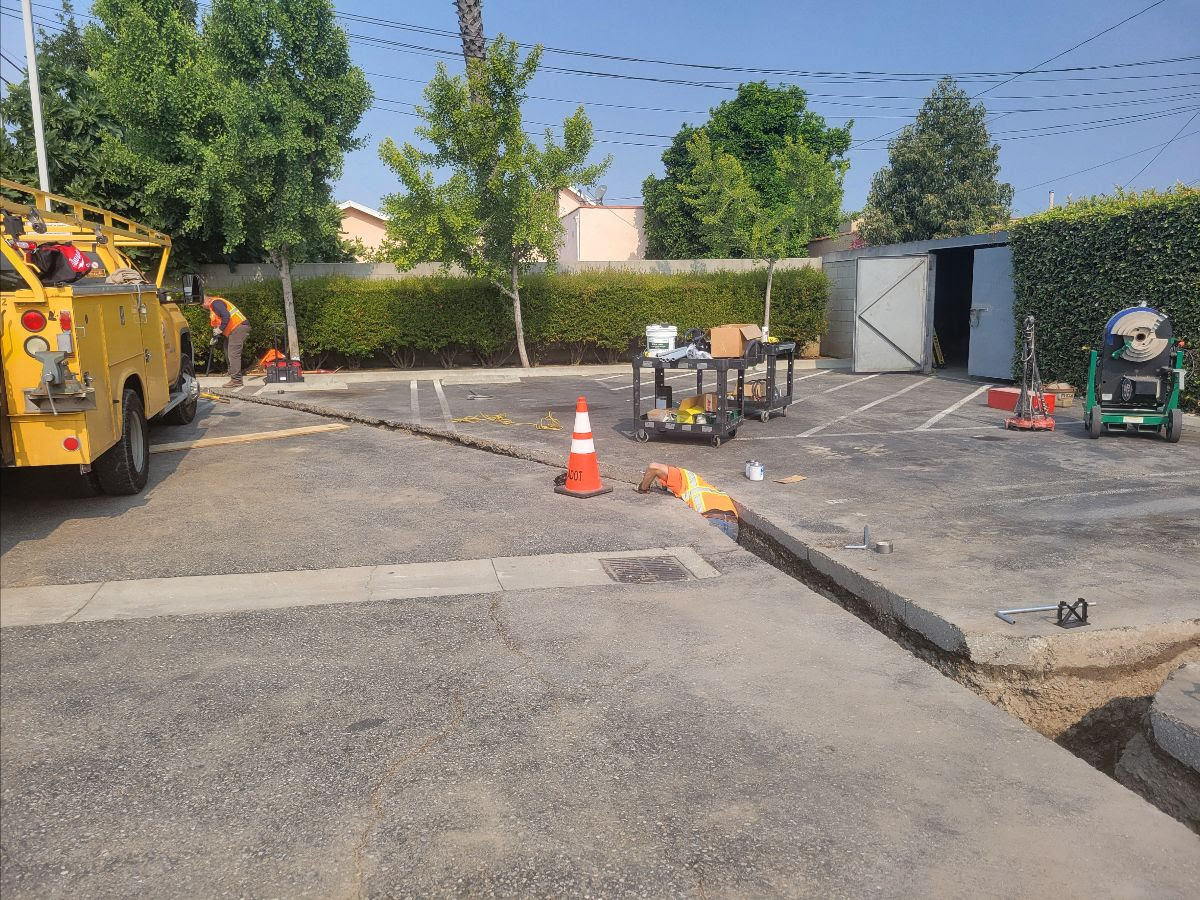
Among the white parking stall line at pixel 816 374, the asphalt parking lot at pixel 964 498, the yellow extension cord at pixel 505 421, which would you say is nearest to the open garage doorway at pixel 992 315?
the white parking stall line at pixel 816 374

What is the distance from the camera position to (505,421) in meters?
12.3

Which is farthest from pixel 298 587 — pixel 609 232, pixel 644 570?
pixel 609 232

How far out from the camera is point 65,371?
609 centimetres

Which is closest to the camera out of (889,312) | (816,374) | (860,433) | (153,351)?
(153,351)

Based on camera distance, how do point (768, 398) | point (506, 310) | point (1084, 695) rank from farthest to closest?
point (506, 310) → point (768, 398) → point (1084, 695)

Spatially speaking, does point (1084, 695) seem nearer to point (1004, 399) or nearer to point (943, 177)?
point (1004, 399)

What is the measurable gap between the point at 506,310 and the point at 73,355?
15.9 metres

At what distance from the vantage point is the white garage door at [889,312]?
19.8 metres

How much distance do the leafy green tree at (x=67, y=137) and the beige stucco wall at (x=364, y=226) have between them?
84.8 ft

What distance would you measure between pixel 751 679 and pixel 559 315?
60.4ft

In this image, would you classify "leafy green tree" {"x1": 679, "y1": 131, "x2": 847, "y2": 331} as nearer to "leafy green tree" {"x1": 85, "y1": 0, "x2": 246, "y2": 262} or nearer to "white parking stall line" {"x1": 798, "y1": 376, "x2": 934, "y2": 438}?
"white parking stall line" {"x1": 798, "y1": 376, "x2": 934, "y2": 438}

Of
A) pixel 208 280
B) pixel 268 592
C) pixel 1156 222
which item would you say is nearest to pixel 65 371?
pixel 268 592

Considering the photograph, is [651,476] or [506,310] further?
[506,310]

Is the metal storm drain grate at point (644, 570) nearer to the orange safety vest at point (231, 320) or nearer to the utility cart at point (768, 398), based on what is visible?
the utility cart at point (768, 398)
